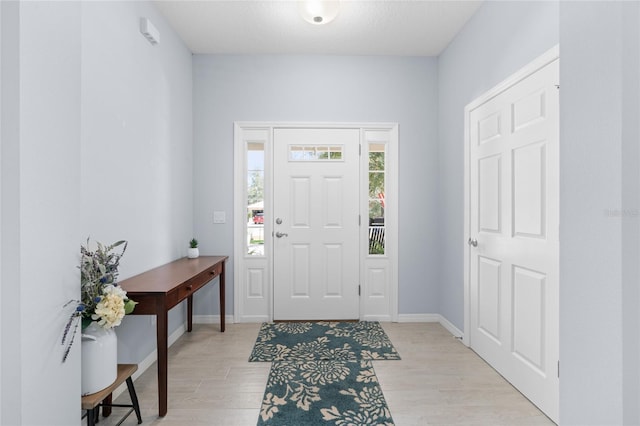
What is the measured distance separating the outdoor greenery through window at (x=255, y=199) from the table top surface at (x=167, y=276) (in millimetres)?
509

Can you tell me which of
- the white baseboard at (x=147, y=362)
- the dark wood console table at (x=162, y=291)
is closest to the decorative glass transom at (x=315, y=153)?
the dark wood console table at (x=162, y=291)

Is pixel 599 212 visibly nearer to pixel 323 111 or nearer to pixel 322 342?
pixel 322 342

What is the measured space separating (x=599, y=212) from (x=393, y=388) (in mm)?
1868

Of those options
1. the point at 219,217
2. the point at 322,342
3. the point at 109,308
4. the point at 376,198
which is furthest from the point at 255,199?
the point at 109,308

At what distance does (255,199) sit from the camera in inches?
144

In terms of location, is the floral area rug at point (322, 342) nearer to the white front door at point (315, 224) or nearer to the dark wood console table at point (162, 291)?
the white front door at point (315, 224)

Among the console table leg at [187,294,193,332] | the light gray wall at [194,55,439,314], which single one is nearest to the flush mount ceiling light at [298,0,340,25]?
the light gray wall at [194,55,439,314]

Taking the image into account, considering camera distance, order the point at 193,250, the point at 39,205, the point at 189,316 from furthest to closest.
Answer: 1. the point at 189,316
2. the point at 193,250
3. the point at 39,205

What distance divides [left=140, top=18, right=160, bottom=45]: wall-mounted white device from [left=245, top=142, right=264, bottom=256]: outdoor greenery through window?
128cm

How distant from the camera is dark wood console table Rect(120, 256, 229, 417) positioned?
1.94 meters

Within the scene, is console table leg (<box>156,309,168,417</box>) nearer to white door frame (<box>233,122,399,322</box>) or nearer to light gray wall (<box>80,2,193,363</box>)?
light gray wall (<box>80,2,193,363</box>)

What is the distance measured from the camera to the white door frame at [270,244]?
3.60 m

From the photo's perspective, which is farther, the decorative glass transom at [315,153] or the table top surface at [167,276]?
the decorative glass transom at [315,153]

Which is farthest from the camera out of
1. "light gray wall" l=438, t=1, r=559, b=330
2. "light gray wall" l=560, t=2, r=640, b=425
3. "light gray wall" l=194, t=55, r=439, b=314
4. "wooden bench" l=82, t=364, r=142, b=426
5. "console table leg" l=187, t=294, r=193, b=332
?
"light gray wall" l=194, t=55, r=439, b=314
